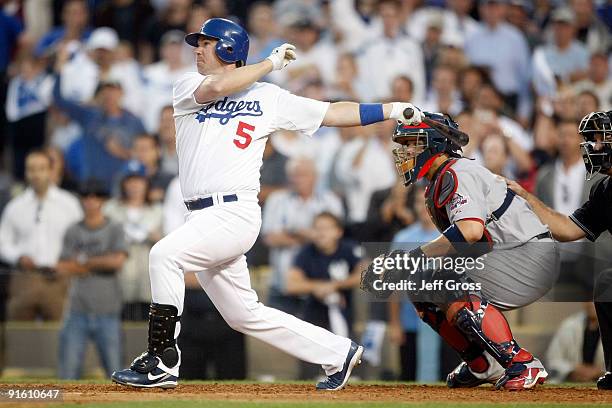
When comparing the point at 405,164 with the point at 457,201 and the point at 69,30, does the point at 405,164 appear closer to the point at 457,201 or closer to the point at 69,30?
the point at 457,201

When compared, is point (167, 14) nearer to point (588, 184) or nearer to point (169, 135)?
point (169, 135)

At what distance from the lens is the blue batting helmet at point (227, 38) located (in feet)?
22.0

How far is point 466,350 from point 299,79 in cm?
624

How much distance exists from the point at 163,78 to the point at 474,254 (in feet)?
23.2

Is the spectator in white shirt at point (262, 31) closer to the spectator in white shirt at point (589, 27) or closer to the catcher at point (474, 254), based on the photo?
the spectator in white shirt at point (589, 27)

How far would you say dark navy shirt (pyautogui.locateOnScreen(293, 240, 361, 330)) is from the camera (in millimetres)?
10227

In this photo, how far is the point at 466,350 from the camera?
274 inches

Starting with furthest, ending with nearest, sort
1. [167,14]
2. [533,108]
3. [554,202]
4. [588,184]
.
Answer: [167,14], [533,108], [554,202], [588,184]

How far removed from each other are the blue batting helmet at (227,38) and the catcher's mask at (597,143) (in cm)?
235

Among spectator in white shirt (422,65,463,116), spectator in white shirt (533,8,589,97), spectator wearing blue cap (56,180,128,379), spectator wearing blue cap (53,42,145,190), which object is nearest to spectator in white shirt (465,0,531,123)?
spectator in white shirt (533,8,589,97)

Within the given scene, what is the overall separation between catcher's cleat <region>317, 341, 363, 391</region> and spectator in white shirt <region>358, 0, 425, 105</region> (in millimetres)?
6213

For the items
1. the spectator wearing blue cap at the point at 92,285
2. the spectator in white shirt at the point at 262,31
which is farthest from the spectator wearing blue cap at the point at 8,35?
the spectator wearing blue cap at the point at 92,285

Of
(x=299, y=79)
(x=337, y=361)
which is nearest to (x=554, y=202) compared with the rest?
(x=299, y=79)

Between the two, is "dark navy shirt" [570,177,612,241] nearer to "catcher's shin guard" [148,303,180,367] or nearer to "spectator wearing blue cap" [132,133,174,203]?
"catcher's shin guard" [148,303,180,367]
